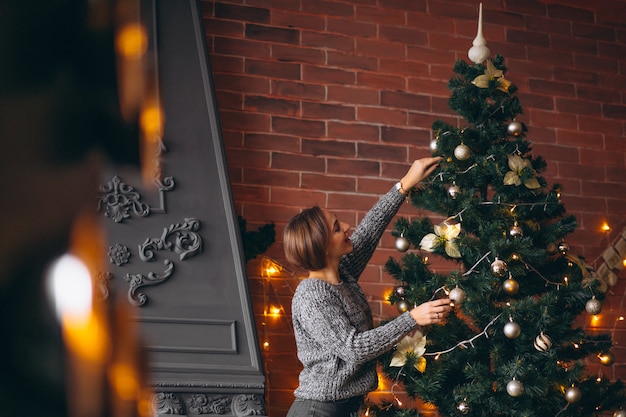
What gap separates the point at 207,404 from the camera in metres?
2.88

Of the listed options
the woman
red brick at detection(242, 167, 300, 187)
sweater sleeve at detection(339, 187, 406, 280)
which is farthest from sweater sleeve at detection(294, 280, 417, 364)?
red brick at detection(242, 167, 300, 187)

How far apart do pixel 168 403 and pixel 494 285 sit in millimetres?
1263

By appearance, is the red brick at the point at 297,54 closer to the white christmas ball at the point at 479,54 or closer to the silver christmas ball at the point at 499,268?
Answer: the white christmas ball at the point at 479,54

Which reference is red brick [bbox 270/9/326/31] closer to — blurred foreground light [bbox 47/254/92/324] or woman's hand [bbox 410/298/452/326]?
woman's hand [bbox 410/298/452/326]

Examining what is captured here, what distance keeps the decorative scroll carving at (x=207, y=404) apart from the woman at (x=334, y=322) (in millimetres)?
411

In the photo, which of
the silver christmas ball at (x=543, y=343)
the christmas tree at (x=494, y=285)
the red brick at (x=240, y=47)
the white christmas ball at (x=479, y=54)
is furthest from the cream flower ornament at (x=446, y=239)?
the red brick at (x=240, y=47)

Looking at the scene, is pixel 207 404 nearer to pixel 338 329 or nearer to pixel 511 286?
pixel 338 329

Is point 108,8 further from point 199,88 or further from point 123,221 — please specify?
point 199,88

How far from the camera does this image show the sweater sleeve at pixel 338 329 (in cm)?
241

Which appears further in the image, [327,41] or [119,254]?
[327,41]

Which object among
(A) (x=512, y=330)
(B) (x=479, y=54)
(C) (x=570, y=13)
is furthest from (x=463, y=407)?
(C) (x=570, y=13)

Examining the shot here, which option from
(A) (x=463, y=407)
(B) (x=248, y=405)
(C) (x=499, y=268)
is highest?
(C) (x=499, y=268)

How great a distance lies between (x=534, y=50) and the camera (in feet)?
13.8

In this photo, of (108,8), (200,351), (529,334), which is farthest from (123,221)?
(108,8)
